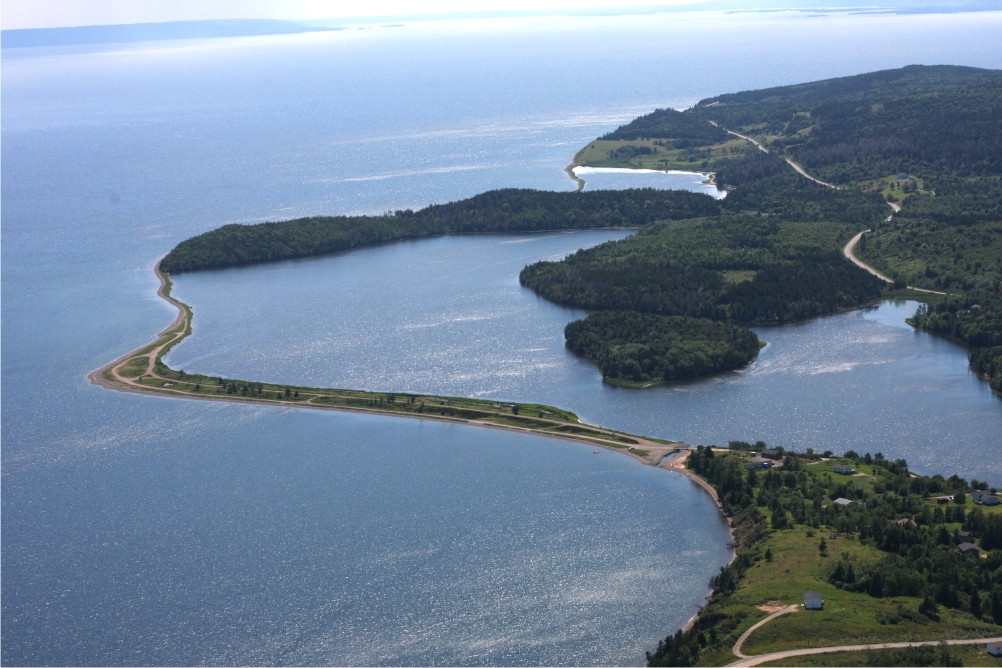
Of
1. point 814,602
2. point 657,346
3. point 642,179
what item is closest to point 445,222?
point 642,179

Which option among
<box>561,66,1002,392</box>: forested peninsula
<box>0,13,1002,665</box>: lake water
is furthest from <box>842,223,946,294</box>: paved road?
<box>0,13,1002,665</box>: lake water

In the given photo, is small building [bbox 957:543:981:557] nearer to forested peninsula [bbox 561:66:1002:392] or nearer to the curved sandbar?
the curved sandbar

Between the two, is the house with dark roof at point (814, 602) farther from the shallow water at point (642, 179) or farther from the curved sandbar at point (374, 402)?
the shallow water at point (642, 179)

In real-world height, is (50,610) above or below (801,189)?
below

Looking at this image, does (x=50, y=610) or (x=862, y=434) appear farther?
(x=862, y=434)

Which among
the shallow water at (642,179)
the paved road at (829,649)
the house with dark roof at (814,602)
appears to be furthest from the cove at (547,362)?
the shallow water at (642,179)

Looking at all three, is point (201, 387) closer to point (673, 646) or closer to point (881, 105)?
point (673, 646)

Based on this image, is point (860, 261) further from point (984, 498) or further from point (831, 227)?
point (984, 498)

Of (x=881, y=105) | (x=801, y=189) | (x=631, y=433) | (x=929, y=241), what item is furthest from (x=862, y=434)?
(x=881, y=105)
